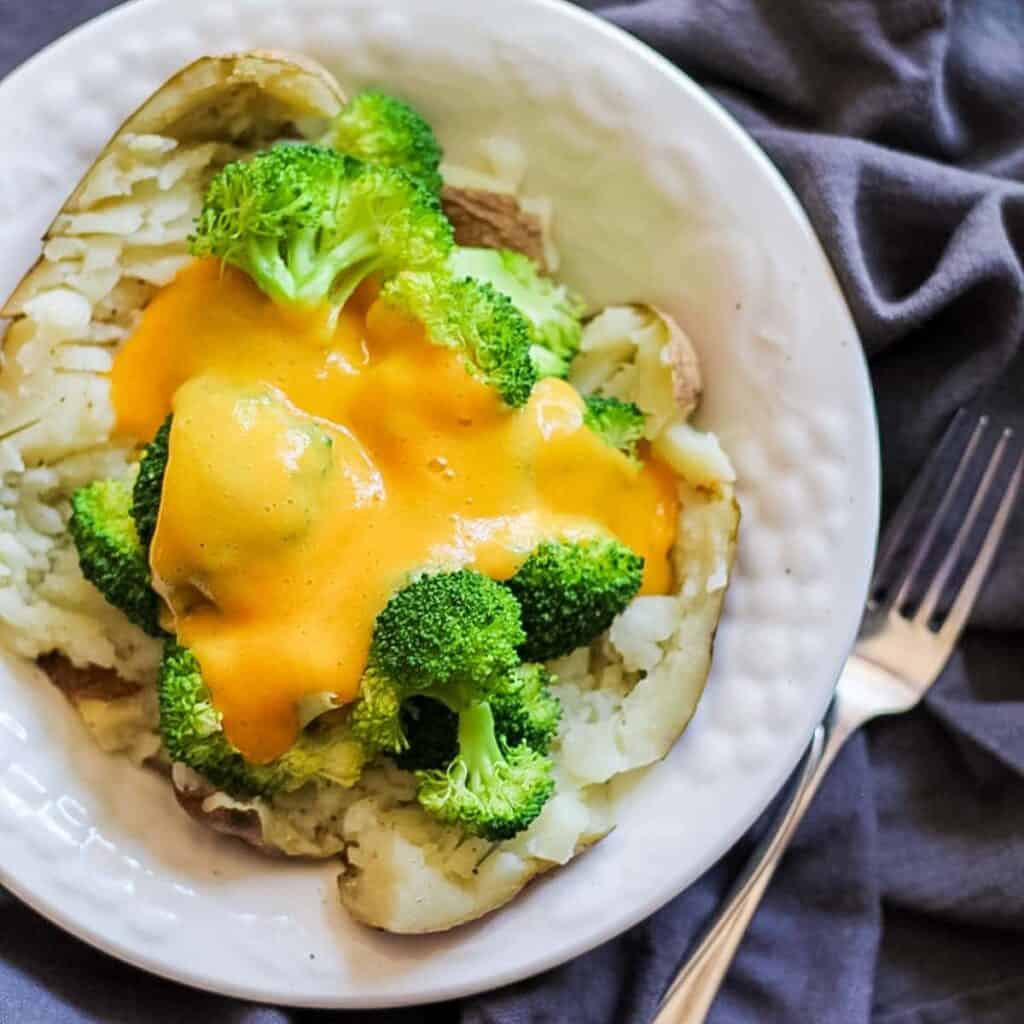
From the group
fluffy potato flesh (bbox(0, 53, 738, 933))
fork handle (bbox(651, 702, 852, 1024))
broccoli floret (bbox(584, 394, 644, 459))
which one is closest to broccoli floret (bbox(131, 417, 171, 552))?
fluffy potato flesh (bbox(0, 53, 738, 933))

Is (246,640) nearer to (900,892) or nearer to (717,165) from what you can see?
(717,165)

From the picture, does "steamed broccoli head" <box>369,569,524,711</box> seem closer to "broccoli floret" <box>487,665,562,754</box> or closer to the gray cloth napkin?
"broccoli floret" <box>487,665,562,754</box>

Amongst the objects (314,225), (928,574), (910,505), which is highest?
(314,225)

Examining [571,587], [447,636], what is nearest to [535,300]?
[571,587]

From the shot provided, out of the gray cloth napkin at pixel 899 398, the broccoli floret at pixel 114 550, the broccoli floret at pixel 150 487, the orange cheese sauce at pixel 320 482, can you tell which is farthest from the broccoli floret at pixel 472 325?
the gray cloth napkin at pixel 899 398

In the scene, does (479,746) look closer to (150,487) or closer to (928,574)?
(150,487)

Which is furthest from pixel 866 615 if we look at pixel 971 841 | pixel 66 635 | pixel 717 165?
pixel 66 635
